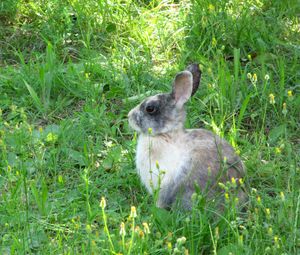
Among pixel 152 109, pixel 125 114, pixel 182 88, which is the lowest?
pixel 125 114

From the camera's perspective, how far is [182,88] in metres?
4.60

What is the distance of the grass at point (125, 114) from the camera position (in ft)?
12.9

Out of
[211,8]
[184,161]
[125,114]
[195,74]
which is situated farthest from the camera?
[211,8]

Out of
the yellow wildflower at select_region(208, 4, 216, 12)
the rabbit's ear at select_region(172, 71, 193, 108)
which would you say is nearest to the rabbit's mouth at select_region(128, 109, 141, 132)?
the rabbit's ear at select_region(172, 71, 193, 108)

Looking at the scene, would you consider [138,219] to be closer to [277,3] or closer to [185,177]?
[185,177]

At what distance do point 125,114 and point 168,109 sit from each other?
3.04ft

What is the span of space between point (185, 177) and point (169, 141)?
27 centimetres

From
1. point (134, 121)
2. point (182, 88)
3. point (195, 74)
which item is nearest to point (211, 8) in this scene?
point (195, 74)

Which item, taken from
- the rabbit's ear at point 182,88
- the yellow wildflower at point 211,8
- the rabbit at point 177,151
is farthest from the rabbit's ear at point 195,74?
the yellow wildflower at point 211,8

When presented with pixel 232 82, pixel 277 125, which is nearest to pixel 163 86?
pixel 232 82

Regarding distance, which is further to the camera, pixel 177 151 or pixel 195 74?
pixel 195 74

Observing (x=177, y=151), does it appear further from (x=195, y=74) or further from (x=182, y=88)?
(x=195, y=74)

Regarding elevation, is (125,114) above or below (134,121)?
below

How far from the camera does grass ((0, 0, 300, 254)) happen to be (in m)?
3.92
